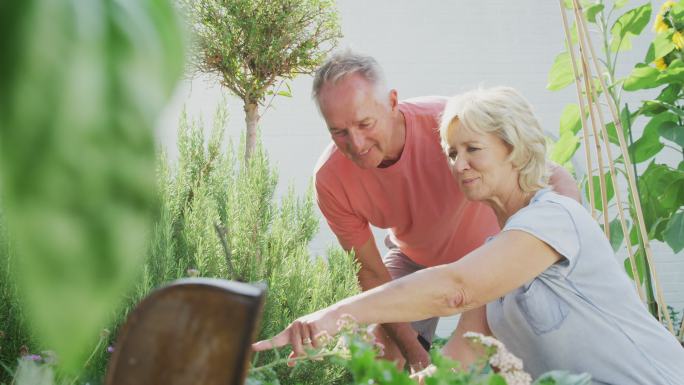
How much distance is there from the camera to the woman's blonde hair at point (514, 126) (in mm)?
2117

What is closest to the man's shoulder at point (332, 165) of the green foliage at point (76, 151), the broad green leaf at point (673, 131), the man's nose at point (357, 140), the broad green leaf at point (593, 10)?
the man's nose at point (357, 140)

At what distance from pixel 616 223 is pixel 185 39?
4.59 m

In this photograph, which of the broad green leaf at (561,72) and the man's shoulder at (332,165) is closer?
the man's shoulder at (332,165)

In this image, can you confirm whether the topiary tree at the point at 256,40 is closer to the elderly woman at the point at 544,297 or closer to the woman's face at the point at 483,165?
the woman's face at the point at 483,165

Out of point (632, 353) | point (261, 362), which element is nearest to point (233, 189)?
point (261, 362)

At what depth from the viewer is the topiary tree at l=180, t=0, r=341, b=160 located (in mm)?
5266

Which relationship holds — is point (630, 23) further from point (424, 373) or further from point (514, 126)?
point (424, 373)

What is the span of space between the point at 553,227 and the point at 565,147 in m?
2.67

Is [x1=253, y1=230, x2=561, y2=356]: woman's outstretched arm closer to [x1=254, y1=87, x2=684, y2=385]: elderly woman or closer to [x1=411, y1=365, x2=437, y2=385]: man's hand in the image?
[x1=254, y1=87, x2=684, y2=385]: elderly woman

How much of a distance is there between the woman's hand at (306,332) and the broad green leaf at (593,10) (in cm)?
281

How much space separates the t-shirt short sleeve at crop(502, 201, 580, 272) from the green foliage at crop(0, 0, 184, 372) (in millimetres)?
1834

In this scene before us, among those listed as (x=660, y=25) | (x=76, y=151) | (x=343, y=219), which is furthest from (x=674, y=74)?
(x=76, y=151)

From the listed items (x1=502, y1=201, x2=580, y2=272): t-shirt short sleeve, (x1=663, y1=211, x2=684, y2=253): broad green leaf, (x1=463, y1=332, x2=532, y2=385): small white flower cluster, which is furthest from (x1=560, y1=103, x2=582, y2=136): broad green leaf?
(x1=463, y1=332, x2=532, y2=385): small white flower cluster

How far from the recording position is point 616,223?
445cm
